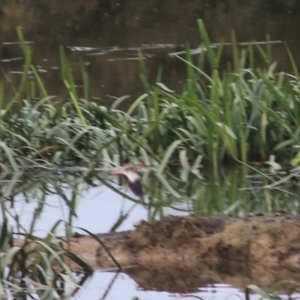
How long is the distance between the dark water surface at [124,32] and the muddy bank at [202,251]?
4.97 metres

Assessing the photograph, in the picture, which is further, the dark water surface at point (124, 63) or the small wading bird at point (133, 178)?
the small wading bird at point (133, 178)

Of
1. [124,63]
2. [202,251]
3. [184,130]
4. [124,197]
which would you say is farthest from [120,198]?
[124,63]

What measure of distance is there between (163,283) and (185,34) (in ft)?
33.9

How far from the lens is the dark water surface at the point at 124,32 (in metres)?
11.3

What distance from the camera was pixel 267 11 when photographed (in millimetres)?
16641

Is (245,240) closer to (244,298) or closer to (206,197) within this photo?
(244,298)

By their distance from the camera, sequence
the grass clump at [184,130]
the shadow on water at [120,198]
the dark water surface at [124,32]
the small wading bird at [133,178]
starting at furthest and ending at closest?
the dark water surface at [124,32] < the grass clump at [184,130] < the small wading bird at [133,178] < the shadow on water at [120,198]

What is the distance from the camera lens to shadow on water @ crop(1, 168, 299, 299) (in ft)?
17.1

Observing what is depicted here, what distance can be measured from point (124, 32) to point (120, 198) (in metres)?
9.32

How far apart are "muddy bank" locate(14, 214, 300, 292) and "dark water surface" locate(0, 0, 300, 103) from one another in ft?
16.3

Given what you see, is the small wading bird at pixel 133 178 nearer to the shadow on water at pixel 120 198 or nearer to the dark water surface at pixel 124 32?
the shadow on water at pixel 120 198

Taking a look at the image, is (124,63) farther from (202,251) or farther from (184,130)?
(202,251)

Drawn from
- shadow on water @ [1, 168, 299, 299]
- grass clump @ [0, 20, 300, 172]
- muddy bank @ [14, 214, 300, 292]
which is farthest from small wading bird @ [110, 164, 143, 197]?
muddy bank @ [14, 214, 300, 292]

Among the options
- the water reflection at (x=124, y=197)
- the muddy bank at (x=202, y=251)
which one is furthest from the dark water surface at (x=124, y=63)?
the muddy bank at (x=202, y=251)
